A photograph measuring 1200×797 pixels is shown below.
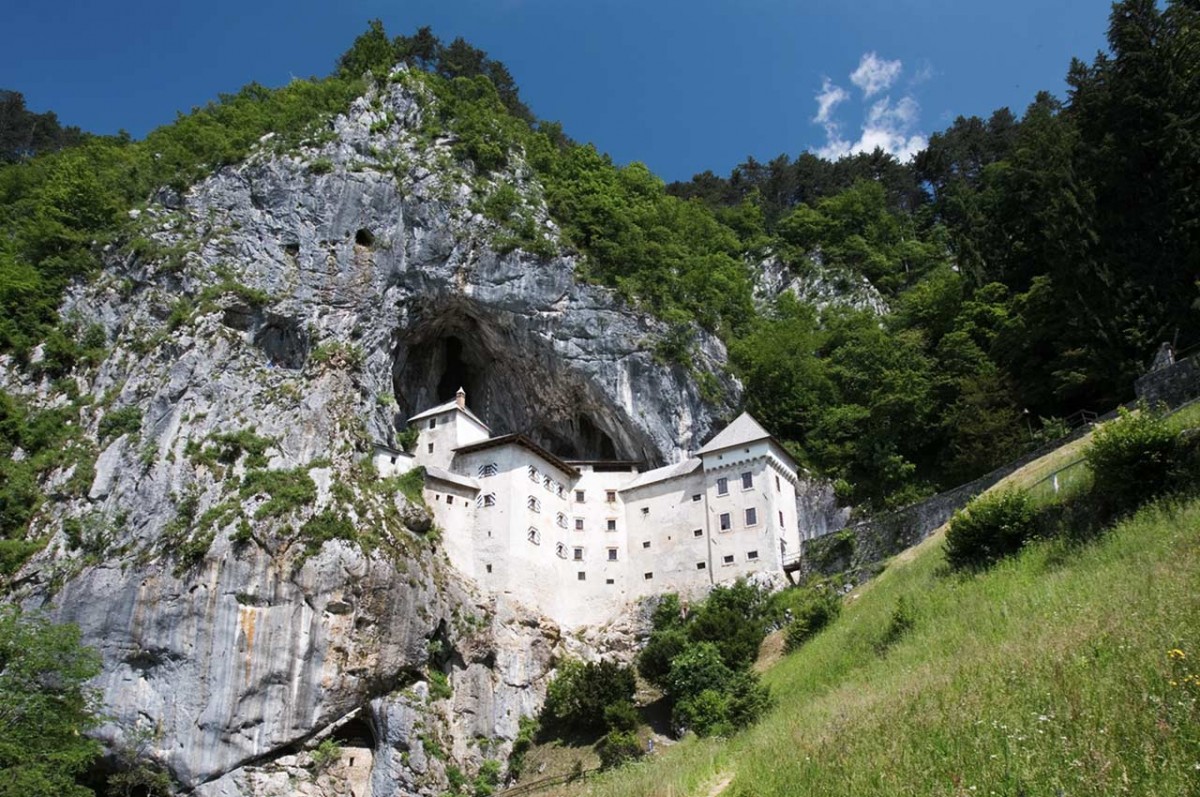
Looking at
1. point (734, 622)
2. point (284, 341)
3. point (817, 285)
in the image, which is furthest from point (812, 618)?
point (817, 285)

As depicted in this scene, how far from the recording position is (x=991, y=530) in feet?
70.4

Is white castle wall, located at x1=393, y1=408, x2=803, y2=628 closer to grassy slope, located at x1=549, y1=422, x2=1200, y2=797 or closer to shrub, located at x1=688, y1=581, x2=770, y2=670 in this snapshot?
shrub, located at x1=688, y1=581, x2=770, y2=670

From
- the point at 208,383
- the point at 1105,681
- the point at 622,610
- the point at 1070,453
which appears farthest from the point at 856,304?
the point at 1105,681

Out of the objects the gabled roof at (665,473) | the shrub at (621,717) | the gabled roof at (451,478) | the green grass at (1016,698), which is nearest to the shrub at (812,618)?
the green grass at (1016,698)

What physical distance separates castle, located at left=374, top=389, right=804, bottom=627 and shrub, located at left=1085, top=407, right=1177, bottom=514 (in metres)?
22.8

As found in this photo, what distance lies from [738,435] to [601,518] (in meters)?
8.39

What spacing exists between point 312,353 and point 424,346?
28.0 ft

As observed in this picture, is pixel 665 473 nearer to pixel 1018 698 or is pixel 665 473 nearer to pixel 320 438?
pixel 320 438

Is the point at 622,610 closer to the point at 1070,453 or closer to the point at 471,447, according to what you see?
the point at 471,447

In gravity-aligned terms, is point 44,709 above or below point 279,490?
below

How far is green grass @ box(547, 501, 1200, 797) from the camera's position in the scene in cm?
902

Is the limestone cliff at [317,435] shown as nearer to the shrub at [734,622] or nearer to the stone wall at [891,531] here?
the shrub at [734,622]

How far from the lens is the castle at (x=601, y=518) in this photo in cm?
4172

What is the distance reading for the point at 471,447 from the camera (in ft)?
148
